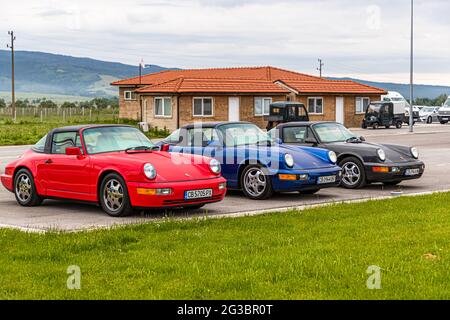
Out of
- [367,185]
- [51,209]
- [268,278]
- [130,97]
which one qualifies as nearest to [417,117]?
[130,97]

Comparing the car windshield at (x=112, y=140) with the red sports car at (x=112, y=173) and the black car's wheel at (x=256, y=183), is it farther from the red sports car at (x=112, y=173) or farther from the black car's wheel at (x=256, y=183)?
the black car's wheel at (x=256, y=183)

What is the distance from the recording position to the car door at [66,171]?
38.3 ft

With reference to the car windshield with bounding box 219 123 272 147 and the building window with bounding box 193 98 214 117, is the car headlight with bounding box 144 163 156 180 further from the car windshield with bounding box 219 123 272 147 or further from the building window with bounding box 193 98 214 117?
the building window with bounding box 193 98 214 117

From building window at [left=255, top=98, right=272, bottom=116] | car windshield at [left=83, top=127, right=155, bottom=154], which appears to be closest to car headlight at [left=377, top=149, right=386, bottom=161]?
car windshield at [left=83, top=127, right=155, bottom=154]

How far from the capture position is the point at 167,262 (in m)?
7.42

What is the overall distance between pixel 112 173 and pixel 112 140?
92cm

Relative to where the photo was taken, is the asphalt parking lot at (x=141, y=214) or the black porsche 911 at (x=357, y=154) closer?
the asphalt parking lot at (x=141, y=214)

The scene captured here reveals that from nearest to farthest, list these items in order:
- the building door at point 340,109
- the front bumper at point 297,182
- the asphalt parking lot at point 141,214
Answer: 1. the asphalt parking lot at point 141,214
2. the front bumper at point 297,182
3. the building door at point 340,109

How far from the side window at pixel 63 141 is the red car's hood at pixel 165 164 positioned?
2.25 ft

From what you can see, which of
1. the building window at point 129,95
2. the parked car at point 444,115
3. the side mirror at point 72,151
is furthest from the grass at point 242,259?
the parked car at point 444,115

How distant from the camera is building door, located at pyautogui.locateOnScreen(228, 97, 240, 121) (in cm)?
4878

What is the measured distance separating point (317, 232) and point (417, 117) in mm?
58678

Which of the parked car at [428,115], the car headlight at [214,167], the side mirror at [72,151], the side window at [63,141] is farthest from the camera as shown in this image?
the parked car at [428,115]

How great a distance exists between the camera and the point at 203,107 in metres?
47.8
